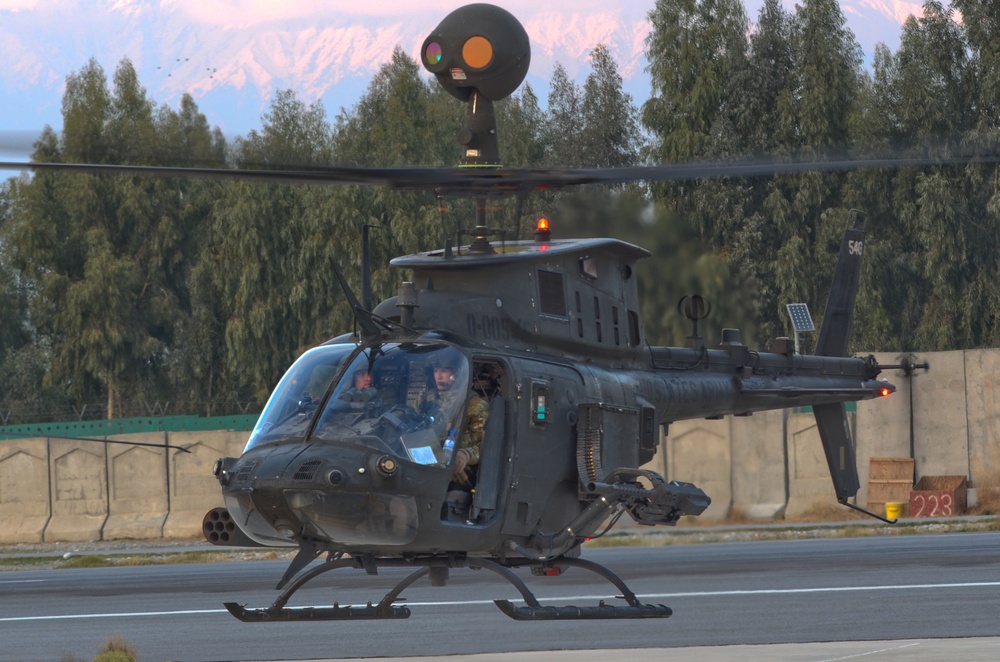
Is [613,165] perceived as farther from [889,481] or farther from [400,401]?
[400,401]

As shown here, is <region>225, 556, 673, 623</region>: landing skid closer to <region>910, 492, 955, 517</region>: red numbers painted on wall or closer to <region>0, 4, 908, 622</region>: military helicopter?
<region>0, 4, 908, 622</region>: military helicopter

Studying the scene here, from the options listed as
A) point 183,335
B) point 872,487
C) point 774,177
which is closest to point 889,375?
point 872,487

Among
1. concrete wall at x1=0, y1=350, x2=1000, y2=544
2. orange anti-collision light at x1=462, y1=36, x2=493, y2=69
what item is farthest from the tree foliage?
orange anti-collision light at x1=462, y1=36, x2=493, y2=69

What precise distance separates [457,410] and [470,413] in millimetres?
512

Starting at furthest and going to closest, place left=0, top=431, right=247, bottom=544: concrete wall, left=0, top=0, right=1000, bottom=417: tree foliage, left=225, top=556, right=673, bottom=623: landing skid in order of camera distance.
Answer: left=0, top=0, right=1000, bottom=417: tree foliage, left=0, top=431, right=247, bottom=544: concrete wall, left=225, top=556, right=673, bottom=623: landing skid

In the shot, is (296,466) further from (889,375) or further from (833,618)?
(889,375)

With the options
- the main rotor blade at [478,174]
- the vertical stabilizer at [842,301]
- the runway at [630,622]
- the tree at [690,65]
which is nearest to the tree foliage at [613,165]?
the tree at [690,65]

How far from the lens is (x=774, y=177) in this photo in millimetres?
44156

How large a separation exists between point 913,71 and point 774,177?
5.73m

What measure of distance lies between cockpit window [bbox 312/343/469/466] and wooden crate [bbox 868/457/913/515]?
2286 centimetres

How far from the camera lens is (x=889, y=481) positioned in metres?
32.1

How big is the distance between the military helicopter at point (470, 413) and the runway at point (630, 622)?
4.28 metres

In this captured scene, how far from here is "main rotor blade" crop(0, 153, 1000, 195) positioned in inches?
418

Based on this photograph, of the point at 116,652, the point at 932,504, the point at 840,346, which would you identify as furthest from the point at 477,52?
the point at 932,504
